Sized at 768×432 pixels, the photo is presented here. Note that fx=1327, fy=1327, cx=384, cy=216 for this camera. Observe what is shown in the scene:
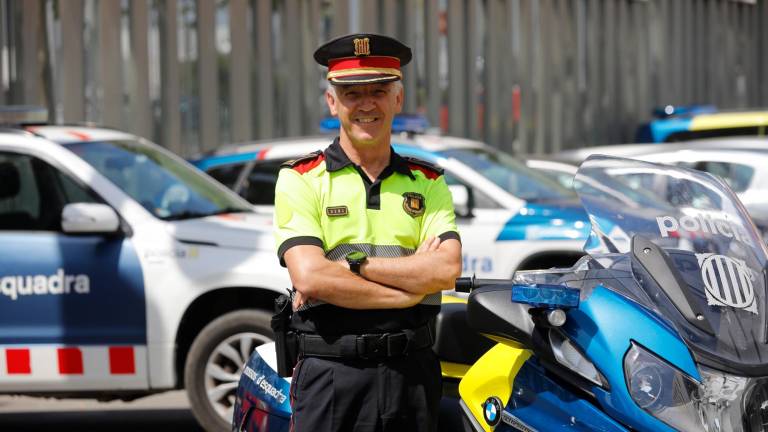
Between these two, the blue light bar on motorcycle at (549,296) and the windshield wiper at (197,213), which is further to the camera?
the windshield wiper at (197,213)

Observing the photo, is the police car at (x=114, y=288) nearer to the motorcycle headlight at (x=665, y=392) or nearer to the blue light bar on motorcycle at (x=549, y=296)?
the blue light bar on motorcycle at (x=549, y=296)

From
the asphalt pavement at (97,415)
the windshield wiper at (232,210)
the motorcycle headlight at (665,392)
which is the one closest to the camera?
the motorcycle headlight at (665,392)

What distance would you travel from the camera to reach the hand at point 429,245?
3.47 m

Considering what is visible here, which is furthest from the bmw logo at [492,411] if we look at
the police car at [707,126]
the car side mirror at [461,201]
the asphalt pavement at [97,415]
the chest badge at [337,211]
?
the police car at [707,126]

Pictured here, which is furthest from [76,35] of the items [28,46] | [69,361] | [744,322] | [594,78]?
[594,78]

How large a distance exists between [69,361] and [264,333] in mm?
969

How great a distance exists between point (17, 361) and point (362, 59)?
371 cm

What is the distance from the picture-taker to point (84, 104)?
47.4 ft

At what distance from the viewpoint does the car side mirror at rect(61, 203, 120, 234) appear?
21.4ft

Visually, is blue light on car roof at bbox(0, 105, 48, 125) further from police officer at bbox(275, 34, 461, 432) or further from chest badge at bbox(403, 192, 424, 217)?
chest badge at bbox(403, 192, 424, 217)

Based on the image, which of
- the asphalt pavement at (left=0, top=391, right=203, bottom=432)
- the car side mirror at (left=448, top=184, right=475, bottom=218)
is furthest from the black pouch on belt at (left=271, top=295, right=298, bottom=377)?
the car side mirror at (left=448, top=184, right=475, bottom=218)

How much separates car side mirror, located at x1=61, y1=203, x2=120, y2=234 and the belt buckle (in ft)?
11.5

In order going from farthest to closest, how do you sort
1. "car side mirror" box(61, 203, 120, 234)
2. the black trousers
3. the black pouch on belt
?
"car side mirror" box(61, 203, 120, 234) → the black pouch on belt → the black trousers

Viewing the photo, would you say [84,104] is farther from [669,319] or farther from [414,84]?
[669,319]
